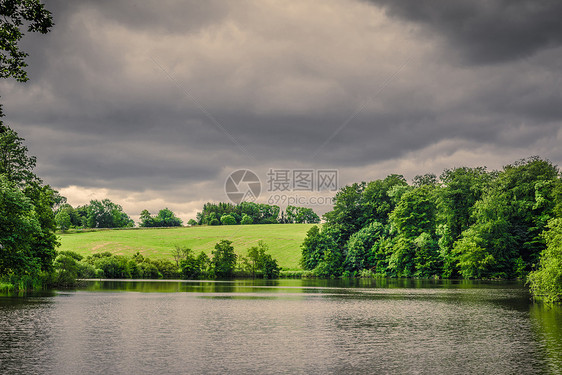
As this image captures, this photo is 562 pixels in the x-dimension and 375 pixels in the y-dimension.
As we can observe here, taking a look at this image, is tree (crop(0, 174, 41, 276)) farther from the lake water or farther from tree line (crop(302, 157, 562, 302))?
tree line (crop(302, 157, 562, 302))

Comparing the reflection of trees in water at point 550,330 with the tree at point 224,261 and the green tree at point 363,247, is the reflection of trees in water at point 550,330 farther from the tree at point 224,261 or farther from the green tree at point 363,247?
the tree at point 224,261

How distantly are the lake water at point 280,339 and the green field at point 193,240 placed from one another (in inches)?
3844

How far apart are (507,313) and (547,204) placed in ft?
199

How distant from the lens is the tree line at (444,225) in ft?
305

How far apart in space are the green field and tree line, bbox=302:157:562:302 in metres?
18.3

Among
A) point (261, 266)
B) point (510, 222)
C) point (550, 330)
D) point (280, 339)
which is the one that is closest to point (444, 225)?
point (510, 222)

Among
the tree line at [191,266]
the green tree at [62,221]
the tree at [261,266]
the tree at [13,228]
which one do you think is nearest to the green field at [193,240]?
the tree at [261,266]

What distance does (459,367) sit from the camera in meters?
20.2

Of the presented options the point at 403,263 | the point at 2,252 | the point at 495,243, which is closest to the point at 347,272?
the point at 403,263

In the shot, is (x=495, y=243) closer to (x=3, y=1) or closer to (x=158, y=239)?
(x=3, y=1)

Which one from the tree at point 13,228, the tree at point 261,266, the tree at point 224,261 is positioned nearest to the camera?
the tree at point 13,228

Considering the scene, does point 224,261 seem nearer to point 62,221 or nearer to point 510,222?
→ point 510,222

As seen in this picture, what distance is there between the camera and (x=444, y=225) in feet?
343

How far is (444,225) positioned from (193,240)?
89825 mm
